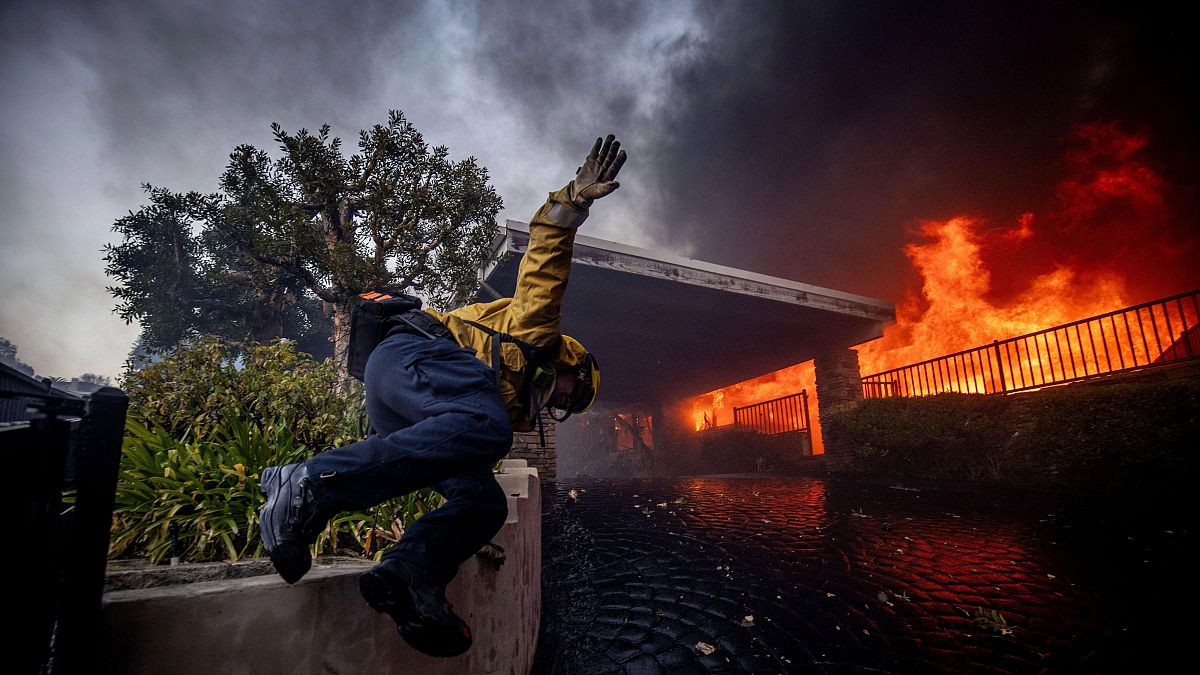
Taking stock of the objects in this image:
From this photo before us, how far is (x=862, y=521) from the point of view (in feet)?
16.4

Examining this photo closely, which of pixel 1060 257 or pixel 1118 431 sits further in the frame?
pixel 1060 257

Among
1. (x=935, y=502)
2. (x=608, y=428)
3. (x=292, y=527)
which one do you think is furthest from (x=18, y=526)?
(x=608, y=428)

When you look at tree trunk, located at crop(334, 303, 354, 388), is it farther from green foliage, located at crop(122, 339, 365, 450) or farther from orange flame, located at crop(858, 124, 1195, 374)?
orange flame, located at crop(858, 124, 1195, 374)

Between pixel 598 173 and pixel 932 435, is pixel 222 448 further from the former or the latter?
pixel 932 435

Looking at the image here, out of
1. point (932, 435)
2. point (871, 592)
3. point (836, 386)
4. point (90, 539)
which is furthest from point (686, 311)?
point (90, 539)

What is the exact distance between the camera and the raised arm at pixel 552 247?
1.66 m

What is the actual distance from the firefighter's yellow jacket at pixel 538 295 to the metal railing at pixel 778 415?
12.5 m

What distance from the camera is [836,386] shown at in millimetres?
10539

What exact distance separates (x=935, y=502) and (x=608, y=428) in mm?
19241

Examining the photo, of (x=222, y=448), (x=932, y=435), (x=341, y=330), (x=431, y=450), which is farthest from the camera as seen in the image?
(x=932, y=435)

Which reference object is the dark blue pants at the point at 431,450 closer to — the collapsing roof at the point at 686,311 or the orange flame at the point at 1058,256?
the collapsing roof at the point at 686,311

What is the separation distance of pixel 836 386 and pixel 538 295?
10689 millimetres

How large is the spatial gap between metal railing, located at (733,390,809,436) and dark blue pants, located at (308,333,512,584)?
1267 centimetres

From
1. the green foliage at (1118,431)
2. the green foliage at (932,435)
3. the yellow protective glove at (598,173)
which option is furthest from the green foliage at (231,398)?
the green foliage at (932,435)
